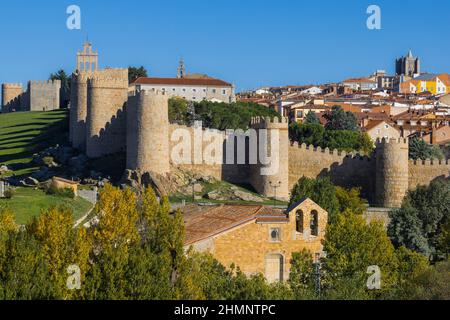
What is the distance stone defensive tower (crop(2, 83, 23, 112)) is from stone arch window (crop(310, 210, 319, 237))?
169 feet

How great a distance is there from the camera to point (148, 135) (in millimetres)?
56344

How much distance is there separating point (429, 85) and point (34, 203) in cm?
10208

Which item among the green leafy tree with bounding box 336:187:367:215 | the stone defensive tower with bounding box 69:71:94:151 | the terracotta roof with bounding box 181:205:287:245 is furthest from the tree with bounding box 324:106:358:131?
the terracotta roof with bounding box 181:205:287:245

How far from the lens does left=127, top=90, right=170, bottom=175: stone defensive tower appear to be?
184ft

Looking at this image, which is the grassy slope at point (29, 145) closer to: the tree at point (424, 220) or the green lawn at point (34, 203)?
the green lawn at point (34, 203)

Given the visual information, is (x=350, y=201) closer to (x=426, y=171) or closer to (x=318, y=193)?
(x=318, y=193)

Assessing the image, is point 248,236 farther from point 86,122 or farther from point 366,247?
point 86,122

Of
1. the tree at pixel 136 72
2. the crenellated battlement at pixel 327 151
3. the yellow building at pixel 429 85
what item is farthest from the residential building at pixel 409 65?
the crenellated battlement at pixel 327 151

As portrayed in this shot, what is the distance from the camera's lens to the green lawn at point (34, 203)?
44.6m

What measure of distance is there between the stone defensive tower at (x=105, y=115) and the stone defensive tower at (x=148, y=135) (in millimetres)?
2152

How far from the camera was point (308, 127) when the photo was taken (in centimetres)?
7438

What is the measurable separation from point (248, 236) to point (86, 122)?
2425 cm

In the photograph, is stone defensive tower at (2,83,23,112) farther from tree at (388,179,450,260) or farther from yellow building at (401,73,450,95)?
yellow building at (401,73,450,95)
